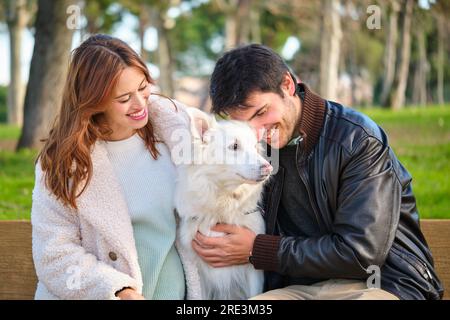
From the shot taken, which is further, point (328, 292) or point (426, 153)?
point (426, 153)

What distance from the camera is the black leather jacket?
349 centimetres

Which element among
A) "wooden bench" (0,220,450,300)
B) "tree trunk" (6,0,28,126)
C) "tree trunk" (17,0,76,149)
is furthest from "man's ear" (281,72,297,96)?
"tree trunk" (6,0,28,126)

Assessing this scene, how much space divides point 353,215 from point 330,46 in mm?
18658

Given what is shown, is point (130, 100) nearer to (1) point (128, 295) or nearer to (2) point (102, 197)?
(2) point (102, 197)

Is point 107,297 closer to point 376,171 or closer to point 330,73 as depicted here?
point 376,171

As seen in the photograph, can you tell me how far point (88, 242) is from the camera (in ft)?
12.5

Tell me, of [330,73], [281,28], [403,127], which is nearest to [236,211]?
[403,127]

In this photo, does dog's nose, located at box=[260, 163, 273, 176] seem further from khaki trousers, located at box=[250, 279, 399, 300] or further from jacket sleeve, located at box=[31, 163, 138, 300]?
jacket sleeve, located at box=[31, 163, 138, 300]

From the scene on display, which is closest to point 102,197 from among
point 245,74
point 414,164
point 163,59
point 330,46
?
point 245,74

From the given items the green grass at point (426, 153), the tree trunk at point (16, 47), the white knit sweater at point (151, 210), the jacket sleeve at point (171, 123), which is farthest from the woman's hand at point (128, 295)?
the tree trunk at point (16, 47)

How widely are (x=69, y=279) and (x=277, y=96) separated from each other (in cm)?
156

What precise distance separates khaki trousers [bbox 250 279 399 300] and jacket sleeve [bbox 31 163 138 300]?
0.82 m

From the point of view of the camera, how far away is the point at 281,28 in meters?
26.3

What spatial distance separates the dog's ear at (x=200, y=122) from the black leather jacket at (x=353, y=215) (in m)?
0.60
